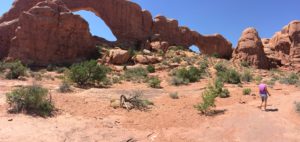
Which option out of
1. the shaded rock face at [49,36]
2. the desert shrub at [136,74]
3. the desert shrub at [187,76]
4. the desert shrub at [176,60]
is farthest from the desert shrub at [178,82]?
the shaded rock face at [49,36]

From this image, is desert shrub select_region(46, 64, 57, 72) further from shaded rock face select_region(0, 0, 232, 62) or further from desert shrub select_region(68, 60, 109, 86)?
shaded rock face select_region(0, 0, 232, 62)

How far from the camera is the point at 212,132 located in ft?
33.9

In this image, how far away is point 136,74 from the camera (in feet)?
84.9

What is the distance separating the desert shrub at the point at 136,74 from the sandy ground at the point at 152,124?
9826mm

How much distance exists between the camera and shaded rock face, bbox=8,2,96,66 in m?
28.4

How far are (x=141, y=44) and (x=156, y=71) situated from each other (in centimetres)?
903

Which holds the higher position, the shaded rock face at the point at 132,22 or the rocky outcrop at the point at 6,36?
the shaded rock face at the point at 132,22

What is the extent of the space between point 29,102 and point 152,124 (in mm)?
4256

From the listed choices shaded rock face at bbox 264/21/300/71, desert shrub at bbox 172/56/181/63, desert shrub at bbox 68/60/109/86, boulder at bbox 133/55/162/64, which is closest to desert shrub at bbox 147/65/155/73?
boulder at bbox 133/55/162/64

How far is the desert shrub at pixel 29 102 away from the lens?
1116cm

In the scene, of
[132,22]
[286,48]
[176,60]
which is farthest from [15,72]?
[286,48]

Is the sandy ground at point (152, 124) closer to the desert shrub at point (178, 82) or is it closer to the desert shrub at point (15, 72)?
the desert shrub at point (15, 72)

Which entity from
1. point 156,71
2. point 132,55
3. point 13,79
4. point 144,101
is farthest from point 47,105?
point 132,55

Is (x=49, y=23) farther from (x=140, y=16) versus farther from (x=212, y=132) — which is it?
(x=212, y=132)
